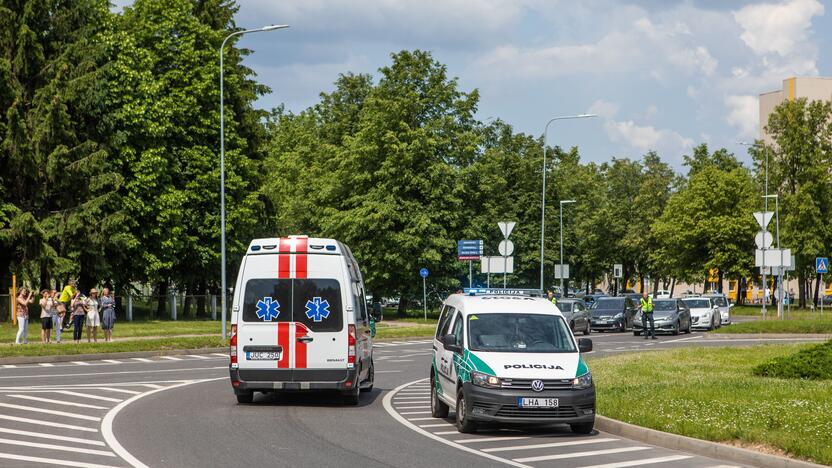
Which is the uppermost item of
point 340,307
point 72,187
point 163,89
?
point 163,89

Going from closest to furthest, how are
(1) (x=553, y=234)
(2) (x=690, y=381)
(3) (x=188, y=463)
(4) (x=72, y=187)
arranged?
1. (3) (x=188, y=463)
2. (2) (x=690, y=381)
3. (4) (x=72, y=187)
4. (1) (x=553, y=234)

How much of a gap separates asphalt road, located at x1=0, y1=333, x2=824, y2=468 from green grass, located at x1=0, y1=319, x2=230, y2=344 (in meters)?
17.3

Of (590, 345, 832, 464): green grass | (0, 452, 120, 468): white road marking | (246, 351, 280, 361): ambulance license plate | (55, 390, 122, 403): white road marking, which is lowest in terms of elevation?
(55, 390, 122, 403): white road marking

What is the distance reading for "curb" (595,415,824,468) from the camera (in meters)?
11.7

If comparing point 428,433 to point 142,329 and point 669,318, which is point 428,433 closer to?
point 142,329

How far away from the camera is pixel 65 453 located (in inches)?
493

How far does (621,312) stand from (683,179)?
5409 centimetres

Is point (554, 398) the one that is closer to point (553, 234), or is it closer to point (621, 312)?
point (621, 312)

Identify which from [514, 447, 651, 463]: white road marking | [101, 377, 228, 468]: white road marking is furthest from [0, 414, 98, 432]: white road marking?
[514, 447, 651, 463]: white road marking

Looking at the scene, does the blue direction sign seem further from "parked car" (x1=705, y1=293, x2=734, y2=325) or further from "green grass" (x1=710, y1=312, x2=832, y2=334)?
"parked car" (x1=705, y1=293, x2=734, y2=325)

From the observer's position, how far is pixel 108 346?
108ft

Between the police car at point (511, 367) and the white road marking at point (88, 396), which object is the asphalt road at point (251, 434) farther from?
the police car at point (511, 367)

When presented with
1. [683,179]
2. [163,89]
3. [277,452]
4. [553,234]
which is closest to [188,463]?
[277,452]

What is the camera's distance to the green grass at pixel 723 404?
12.7m
